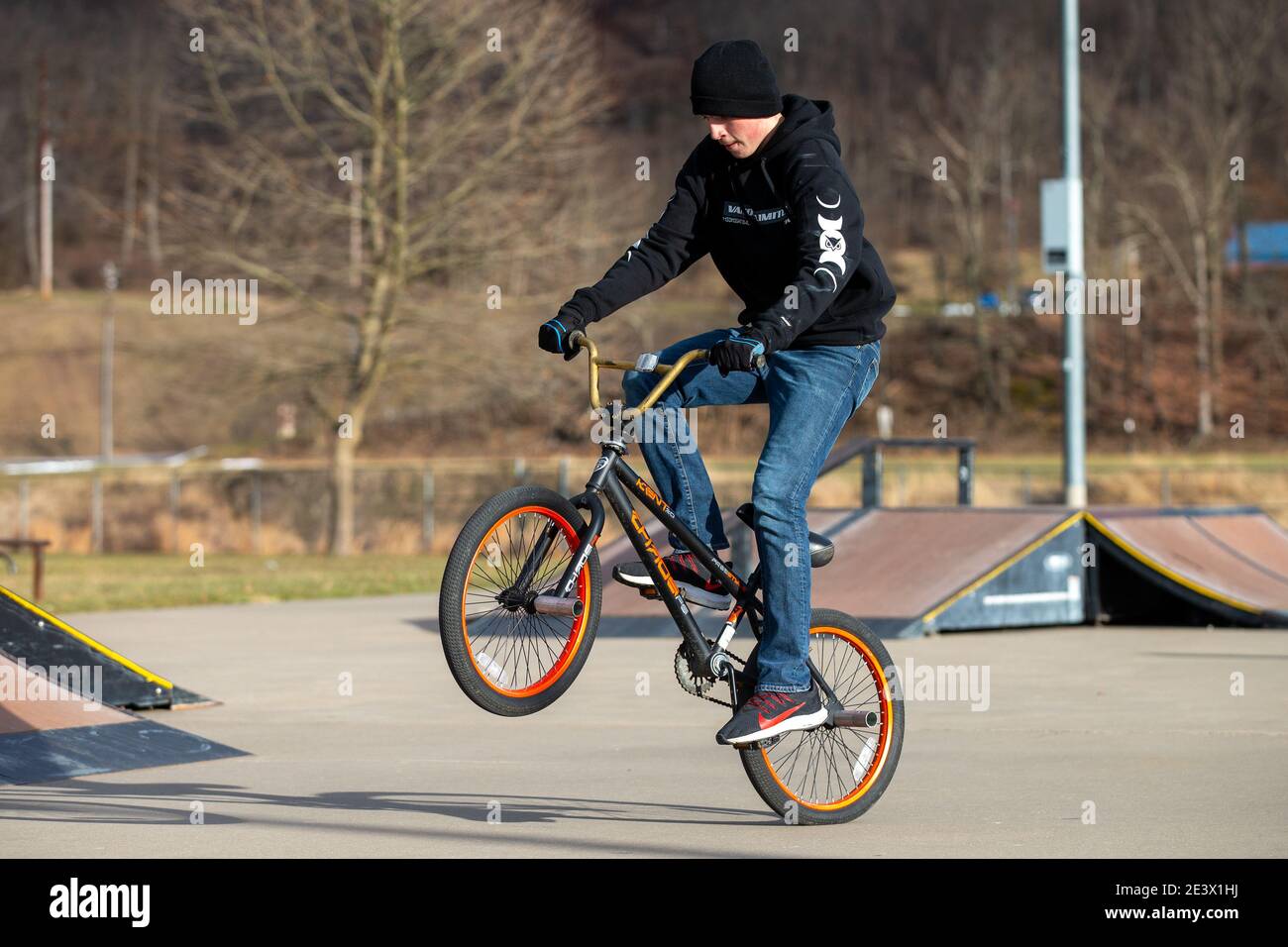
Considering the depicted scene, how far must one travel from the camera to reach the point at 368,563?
1058 inches

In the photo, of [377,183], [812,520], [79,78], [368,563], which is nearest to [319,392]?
[377,183]

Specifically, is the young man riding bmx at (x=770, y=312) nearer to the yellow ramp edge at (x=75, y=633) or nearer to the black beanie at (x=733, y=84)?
the black beanie at (x=733, y=84)

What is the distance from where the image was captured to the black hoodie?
5602mm

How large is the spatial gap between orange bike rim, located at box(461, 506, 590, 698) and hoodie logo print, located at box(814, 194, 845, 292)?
3.63 ft

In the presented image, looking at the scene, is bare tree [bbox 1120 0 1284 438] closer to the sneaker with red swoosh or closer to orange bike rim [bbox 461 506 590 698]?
the sneaker with red swoosh

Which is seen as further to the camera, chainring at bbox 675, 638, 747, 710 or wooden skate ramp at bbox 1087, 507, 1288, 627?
wooden skate ramp at bbox 1087, 507, 1288, 627

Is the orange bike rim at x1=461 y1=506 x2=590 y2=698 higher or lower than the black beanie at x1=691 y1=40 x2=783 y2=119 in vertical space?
lower

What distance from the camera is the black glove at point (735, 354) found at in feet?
17.5

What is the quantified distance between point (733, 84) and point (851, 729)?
223cm

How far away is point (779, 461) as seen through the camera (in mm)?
5742

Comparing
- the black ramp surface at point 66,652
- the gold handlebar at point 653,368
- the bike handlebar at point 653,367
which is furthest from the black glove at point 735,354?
the black ramp surface at point 66,652

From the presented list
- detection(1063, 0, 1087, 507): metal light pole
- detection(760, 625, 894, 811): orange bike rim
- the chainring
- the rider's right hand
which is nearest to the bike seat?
detection(760, 625, 894, 811): orange bike rim

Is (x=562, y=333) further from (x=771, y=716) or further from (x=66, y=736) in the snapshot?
(x=66, y=736)

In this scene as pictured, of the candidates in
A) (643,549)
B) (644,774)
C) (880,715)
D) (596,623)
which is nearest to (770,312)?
(643,549)
